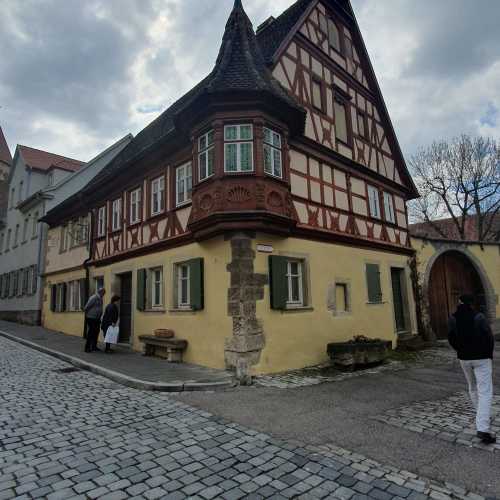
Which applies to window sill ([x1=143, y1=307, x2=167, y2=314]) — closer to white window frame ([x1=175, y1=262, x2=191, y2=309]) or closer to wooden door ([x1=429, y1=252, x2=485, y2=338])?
white window frame ([x1=175, y1=262, x2=191, y2=309])

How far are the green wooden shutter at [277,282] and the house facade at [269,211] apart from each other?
0.03 metres

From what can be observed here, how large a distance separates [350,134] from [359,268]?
4.70m

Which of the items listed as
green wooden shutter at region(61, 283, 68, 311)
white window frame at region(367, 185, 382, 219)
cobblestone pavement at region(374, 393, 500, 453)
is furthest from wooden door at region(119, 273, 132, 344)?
cobblestone pavement at region(374, 393, 500, 453)

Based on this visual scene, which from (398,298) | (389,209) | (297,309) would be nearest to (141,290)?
(297,309)

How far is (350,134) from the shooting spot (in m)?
12.5

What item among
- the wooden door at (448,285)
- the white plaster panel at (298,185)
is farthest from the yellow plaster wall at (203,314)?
the wooden door at (448,285)

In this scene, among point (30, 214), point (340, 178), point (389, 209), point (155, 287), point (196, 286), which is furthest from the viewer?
point (30, 214)

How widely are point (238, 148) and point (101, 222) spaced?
8327 millimetres

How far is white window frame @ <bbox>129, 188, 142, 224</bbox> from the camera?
479 inches

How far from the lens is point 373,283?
11.7 meters

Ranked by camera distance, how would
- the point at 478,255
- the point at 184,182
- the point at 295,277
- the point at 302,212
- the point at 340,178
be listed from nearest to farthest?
the point at 295,277 < the point at 302,212 < the point at 184,182 < the point at 340,178 < the point at 478,255

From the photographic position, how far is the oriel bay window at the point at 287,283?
27.2 ft

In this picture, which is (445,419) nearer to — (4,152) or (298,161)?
(298,161)

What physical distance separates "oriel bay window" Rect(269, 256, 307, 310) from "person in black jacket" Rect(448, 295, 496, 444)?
421cm
